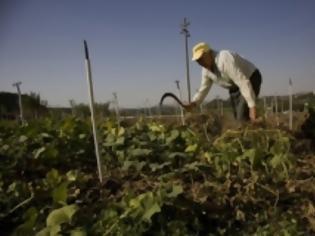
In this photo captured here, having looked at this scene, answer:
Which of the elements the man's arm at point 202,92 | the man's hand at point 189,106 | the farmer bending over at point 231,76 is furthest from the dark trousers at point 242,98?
the man's hand at point 189,106

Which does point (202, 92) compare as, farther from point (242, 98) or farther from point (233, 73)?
point (233, 73)

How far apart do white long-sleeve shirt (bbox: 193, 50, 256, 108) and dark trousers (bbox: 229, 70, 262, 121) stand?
0.09 metres

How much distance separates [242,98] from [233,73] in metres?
0.44

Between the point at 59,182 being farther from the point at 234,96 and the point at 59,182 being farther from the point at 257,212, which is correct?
the point at 234,96

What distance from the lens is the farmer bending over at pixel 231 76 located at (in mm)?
3928

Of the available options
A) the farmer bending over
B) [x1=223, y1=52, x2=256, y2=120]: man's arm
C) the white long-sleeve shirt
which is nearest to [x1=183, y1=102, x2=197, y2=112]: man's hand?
the farmer bending over

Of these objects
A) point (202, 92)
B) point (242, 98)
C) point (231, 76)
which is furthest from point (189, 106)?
point (231, 76)

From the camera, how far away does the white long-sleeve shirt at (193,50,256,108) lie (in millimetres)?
3906

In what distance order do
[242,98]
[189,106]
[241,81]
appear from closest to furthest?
[241,81], [242,98], [189,106]

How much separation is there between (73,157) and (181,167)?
1.00m

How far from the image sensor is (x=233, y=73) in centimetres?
397

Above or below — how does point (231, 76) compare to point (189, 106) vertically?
above

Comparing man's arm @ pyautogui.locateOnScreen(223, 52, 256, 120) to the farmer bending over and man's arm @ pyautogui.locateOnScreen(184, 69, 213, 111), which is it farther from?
man's arm @ pyautogui.locateOnScreen(184, 69, 213, 111)

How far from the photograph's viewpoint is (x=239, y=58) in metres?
4.10
